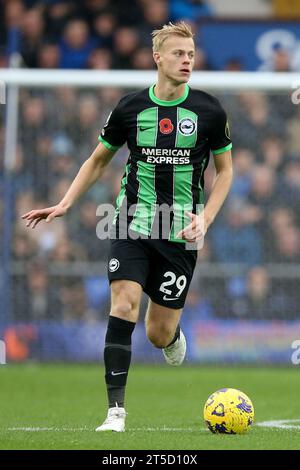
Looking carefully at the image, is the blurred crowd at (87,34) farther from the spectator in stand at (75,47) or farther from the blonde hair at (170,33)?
the blonde hair at (170,33)

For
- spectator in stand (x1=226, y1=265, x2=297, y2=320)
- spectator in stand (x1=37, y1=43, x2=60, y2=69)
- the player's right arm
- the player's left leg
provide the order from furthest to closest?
1. spectator in stand (x1=37, y1=43, x2=60, y2=69)
2. spectator in stand (x1=226, y1=265, x2=297, y2=320)
3. the player's left leg
4. the player's right arm

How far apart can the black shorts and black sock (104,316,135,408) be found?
0.29m

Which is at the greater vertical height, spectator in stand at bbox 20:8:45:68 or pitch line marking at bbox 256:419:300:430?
spectator in stand at bbox 20:8:45:68

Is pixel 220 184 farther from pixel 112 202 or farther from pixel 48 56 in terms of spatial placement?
pixel 48 56

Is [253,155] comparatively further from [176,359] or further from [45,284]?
[176,359]

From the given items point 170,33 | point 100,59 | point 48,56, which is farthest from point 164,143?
point 48,56

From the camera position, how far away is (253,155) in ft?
44.6

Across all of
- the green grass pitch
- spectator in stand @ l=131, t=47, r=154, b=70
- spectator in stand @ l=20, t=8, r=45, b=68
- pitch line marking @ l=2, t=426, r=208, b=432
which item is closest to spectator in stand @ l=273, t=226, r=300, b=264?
the green grass pitch

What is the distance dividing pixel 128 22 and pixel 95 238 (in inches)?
173

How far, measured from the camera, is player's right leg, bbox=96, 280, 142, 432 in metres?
6.56

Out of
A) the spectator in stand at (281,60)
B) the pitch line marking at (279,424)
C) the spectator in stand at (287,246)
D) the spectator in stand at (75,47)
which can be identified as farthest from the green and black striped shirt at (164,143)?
the spectator in stand at (75,47)

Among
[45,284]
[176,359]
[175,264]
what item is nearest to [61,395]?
[176,359]

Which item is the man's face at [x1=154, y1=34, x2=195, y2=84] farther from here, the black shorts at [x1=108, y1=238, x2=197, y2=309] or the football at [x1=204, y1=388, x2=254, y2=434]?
the football at [x1=204, y1=388, x2=254, y2=434]

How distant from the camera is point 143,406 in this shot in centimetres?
871
